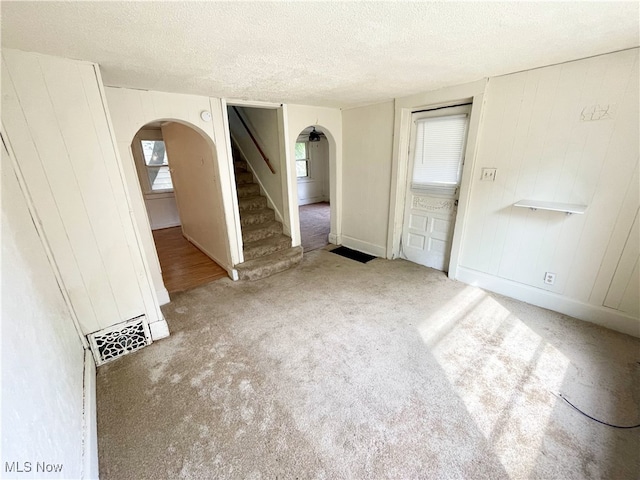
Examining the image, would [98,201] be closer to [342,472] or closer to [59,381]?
[59,381]

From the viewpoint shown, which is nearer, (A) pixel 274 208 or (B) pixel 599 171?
(B) pixel 599 171

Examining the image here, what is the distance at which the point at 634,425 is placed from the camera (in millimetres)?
1450

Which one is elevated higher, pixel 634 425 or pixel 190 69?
pixel 190 69

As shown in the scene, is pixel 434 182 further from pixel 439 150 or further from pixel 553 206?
pixel 553 206

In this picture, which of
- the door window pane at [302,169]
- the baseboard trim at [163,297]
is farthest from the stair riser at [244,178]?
the door window pane at [302,169]

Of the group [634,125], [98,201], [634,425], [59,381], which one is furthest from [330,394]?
[634,125]

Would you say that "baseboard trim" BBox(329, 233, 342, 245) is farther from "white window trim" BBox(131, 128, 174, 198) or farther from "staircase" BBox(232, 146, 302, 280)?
"white window trim" BBox(131, 128, 174, 198)

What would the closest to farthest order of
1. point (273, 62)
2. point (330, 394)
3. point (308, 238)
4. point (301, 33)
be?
point (301, 33) < point (330, 394) < point (273, 62) < point (308, 238)

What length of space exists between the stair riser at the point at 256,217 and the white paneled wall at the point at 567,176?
2.86m

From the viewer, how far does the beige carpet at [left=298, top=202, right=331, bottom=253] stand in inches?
183

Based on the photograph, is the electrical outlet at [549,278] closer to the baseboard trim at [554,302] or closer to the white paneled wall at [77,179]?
the baseboard trim at [554,302]

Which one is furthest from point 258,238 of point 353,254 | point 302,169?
point 302,169

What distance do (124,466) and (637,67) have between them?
4.07 m

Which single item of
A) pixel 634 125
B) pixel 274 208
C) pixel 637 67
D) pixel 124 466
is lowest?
pixel 124 466
